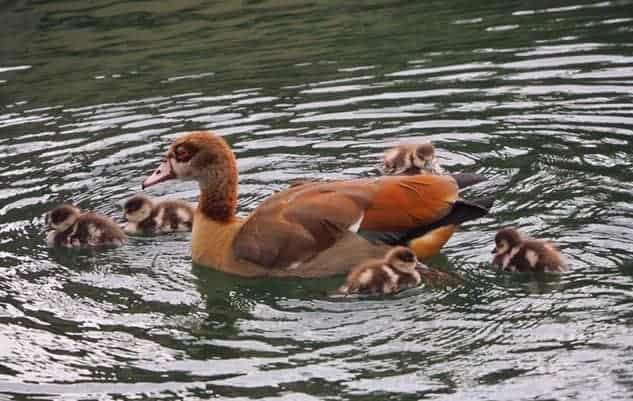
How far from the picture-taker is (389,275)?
820 cm

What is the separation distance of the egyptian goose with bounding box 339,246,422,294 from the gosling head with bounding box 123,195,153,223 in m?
2.22

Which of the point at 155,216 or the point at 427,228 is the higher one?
the point at 427,228

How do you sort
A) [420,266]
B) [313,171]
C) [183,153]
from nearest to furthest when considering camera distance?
[420,266]
[183,153]
[313,171]

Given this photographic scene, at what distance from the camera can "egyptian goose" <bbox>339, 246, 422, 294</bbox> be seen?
8219 mm

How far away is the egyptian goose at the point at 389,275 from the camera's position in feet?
27.0

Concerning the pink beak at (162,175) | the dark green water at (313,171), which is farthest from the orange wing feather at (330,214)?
the pink beak at (162,175)

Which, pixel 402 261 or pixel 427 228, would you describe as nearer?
pixel 402 261

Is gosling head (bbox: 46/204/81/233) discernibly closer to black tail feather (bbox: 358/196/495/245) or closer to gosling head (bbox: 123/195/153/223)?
gosling head (bbox: 123/195/153/223)

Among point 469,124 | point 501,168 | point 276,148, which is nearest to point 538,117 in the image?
point 469,124

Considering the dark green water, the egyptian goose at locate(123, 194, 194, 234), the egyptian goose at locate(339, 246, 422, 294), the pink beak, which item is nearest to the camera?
the dark green water

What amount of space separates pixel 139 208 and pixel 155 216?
0.13 meters

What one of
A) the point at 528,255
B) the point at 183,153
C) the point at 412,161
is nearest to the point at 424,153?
the point at 412,161

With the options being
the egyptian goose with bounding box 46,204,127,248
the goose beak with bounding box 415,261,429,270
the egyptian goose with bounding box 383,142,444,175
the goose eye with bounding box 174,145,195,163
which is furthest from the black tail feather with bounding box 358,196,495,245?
the egyptian goose with bounding box 46,204,127,248

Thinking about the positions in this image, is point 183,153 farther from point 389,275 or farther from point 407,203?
point 389,275
